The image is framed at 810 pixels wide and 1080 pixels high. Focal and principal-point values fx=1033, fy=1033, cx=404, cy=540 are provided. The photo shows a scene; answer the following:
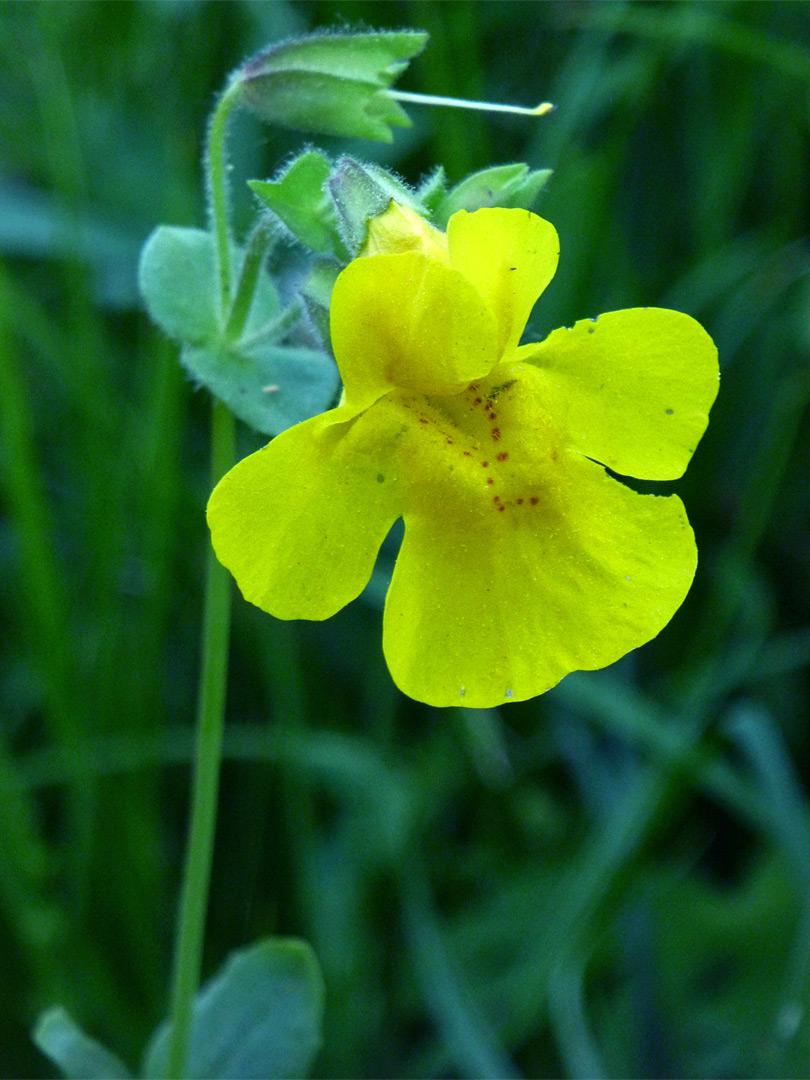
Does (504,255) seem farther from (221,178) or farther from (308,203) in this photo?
(221,178)

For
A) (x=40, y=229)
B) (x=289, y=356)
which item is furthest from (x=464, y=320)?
(x=40, y=229)

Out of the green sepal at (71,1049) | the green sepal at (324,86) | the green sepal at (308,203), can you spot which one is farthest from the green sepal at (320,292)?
the green sepal at (71,1049)

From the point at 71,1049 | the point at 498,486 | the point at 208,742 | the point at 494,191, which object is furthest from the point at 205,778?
the point at 494,191

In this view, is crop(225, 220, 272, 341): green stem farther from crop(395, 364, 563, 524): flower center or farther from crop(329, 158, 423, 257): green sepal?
crop(395, 364, 563, 524): flower center

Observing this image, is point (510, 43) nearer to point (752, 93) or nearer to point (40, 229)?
point (752, 93)

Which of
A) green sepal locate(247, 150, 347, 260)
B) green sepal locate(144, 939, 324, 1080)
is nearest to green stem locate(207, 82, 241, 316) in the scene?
green sepal locate(247, 150, 347, 260)
